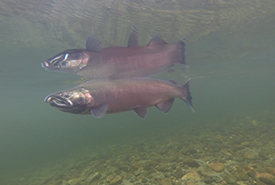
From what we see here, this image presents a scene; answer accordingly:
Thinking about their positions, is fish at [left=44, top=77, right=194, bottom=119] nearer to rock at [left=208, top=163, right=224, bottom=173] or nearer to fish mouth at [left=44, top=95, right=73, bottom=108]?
fish mouth at [left=44, top=95, right=73, bottom=108]

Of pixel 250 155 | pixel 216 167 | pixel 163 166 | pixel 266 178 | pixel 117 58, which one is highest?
pixel 117 58

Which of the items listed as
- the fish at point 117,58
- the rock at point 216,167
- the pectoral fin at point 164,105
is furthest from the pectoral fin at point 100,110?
the rock at point 216,167

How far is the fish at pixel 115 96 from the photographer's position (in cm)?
305

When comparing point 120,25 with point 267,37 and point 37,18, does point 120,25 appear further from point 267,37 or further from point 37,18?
point 267,37

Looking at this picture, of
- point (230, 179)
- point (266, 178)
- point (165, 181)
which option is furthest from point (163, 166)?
point (266, 178)

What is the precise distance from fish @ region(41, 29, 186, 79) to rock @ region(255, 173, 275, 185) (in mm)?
3730

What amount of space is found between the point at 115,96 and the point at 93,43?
1517 mm

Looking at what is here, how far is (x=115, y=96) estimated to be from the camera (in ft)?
11.1

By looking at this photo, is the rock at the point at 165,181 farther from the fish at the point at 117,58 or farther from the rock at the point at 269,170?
the fish at the point at 117,58

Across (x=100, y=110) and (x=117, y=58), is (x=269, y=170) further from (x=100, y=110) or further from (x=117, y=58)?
(x=117, y=58)

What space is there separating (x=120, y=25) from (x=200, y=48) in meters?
10.4

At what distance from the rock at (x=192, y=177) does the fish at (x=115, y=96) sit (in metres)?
2.47

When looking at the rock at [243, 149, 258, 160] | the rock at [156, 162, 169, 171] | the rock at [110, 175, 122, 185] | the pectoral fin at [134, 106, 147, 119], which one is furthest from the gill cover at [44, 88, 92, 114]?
the rock at [243, 149, 258, 160]

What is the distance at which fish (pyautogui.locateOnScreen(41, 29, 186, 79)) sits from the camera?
3.90m
